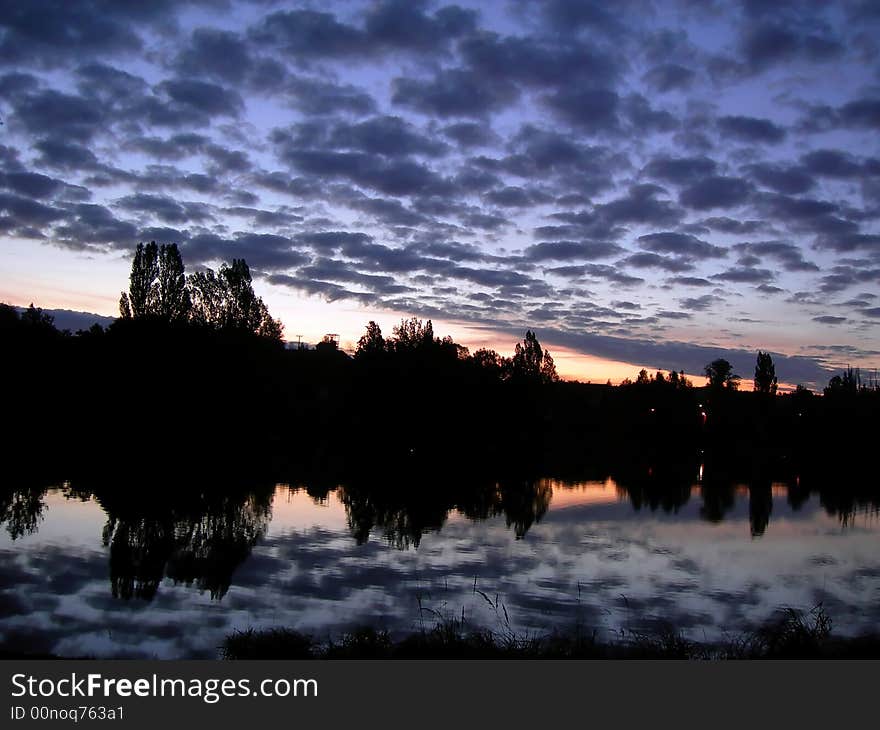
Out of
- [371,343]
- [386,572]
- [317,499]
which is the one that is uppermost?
[371,343]

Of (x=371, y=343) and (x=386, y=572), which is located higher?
(x=371, y=343)

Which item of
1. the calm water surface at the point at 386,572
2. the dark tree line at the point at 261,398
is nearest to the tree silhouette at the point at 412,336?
the dark tree line at the point at 261,398

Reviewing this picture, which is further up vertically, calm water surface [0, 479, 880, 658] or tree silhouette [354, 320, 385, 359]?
tree silhouette [354, 320, 385, 359]

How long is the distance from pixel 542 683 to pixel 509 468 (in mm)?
41825

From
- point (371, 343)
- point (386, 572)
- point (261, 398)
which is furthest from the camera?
point (371, 343)

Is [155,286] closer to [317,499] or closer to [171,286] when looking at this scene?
[171,286]

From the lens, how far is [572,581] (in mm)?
17703

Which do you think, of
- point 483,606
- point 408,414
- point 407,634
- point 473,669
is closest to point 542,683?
point 473,669

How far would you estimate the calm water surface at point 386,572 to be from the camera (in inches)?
521

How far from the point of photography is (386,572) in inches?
693

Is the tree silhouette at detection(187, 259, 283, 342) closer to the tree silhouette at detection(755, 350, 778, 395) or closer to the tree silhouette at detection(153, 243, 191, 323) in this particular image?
the tree silhouette at detection(153, 243, 191, 323)

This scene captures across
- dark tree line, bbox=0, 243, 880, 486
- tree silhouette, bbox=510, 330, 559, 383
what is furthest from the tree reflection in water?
tree silhouette, bbox=510, 330, 559, 383

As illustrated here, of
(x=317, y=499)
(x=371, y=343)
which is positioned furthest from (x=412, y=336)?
(x=317, y=499)

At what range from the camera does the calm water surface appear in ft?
43.4
